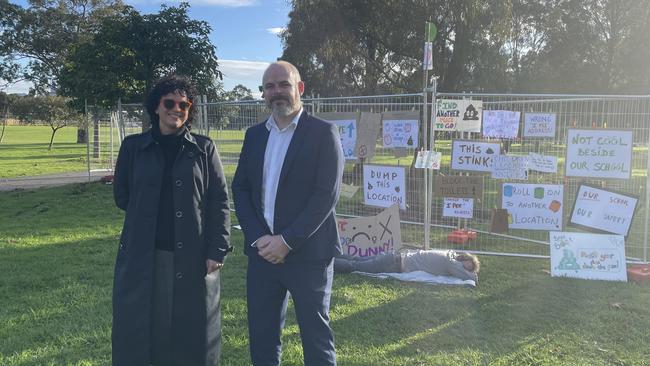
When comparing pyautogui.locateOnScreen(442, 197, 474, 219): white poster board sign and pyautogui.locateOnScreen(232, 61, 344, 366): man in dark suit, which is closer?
pyautogui.locateOnScreen(232, 61, 344, 366): man in dark suit

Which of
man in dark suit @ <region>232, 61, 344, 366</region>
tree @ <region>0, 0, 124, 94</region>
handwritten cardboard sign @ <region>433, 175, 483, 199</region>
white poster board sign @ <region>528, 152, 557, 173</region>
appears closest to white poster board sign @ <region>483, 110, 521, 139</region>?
white poster board sign @ <region>528, 152, 557, 173</region>

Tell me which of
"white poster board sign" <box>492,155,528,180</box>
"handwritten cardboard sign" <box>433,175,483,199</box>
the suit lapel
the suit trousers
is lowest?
the suit trousers

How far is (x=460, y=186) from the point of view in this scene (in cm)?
683

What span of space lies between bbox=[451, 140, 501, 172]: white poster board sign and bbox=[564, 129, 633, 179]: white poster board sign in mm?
930

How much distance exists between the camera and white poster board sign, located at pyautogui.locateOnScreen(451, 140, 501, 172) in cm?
678

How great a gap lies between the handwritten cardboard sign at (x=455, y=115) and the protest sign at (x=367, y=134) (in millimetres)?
835

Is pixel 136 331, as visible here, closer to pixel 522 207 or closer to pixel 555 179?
pixel 522 207

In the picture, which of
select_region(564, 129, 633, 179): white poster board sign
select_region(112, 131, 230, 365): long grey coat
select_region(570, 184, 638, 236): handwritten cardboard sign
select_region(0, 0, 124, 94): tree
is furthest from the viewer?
select_region(0, 0, 124, 94): tree

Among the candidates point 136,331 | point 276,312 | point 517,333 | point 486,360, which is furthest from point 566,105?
point 136,331

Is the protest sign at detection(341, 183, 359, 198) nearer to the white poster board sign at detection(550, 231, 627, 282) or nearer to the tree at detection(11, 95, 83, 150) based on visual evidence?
the white poster board sign at detection(550, 231, 627, 282)

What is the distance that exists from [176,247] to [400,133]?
4.49 metres

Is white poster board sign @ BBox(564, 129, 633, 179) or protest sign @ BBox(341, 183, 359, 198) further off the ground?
white poster board sign @ BBox(564, 129, 633, 179)

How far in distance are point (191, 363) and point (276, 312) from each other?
0.56 metres

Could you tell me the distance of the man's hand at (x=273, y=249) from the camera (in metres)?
2.68
